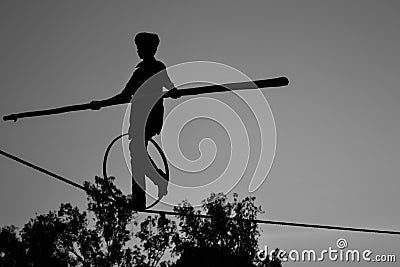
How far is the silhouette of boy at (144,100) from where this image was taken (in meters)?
8.08

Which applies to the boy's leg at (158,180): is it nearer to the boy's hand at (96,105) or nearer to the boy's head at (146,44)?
the boy's hand at (96,105)

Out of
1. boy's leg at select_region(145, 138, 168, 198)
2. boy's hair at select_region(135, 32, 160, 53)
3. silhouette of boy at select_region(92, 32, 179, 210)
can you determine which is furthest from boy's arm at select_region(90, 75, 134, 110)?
boy's leg at select_region(145, 138, 168, 198)

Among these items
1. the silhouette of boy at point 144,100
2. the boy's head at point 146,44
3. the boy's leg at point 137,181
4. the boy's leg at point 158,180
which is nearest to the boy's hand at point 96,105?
the silhouette of boy at point 144,100

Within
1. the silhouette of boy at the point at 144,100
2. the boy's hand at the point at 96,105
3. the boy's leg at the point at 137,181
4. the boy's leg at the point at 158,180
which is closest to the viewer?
the silhouette of boy at the point at 144,100

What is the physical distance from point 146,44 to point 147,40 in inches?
1.9

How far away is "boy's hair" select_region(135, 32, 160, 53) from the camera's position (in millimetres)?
8117

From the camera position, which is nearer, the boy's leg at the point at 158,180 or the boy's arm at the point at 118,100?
the boy's arm at the point at 118,100

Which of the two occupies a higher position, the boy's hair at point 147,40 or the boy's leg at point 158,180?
the boy's hair at point 147,40

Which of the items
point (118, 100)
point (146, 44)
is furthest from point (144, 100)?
point (146, 44)

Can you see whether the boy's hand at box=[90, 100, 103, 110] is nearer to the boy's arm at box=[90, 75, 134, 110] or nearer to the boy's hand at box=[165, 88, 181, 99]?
the boy's arm at box=[90, 75, 134, 110]

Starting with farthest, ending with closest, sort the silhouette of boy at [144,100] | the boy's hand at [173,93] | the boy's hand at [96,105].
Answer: the boy's hand at [96,105]
the silhouette of boy at [144,100]
the boy's hand at [173,93]

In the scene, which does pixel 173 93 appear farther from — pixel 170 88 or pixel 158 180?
pixel 158 180

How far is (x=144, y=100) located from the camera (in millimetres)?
8164

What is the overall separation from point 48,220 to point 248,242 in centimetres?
1311
